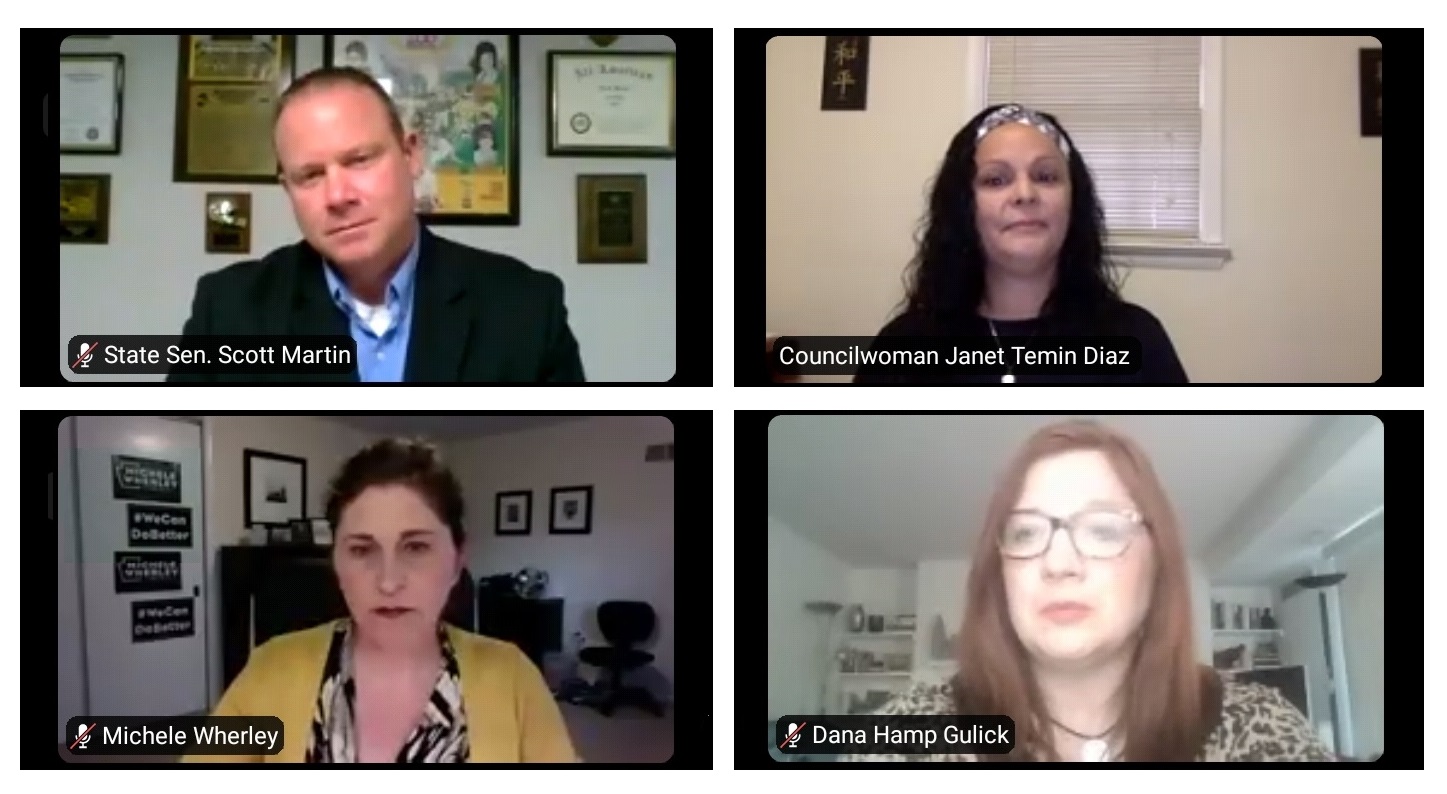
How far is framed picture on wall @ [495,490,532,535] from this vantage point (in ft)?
3.73

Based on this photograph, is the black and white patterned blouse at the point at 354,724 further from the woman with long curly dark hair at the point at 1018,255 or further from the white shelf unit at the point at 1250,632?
the white shelf unit at the point at 1250,632

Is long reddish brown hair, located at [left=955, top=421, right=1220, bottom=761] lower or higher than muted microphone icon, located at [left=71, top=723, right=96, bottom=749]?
higher

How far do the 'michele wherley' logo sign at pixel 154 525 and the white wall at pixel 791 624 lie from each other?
1.75 ft

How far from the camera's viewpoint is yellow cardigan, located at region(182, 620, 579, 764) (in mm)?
1143

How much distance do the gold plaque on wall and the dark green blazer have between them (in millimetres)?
20

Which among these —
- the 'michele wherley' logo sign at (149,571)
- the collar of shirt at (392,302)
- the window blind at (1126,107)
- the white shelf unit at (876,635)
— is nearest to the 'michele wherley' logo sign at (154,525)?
the 'michele wherley' logo sign at (149,571)

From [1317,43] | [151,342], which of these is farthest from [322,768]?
[1317,43]

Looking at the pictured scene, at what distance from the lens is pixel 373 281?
1.15 m

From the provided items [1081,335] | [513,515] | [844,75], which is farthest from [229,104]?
[1081,335]

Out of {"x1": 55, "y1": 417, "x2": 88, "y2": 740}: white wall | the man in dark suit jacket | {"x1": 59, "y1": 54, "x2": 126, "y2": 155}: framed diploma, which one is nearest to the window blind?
the man in dark suit jacket

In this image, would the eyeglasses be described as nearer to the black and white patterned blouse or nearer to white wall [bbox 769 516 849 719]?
white wall [bbox 769 516 849 719]

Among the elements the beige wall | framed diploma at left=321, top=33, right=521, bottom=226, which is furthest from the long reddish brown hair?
framed diploma at left=321, top=33, right=521, bottom=226

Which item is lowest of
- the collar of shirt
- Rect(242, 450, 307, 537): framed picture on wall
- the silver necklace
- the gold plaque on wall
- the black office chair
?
the black office chair
